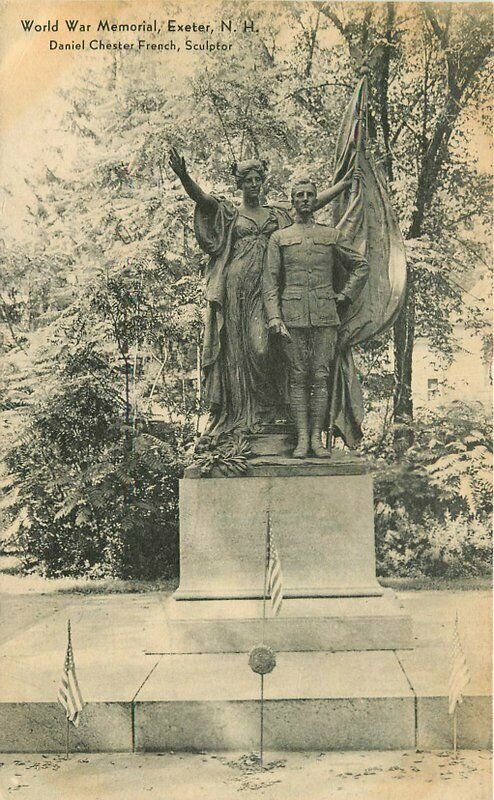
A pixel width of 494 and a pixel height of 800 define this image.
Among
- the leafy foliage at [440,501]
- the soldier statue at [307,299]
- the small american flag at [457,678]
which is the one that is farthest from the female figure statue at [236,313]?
the leafy foliage at [440,501]

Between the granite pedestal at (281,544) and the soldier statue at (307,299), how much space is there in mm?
302

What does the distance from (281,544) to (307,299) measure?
1.77 metres

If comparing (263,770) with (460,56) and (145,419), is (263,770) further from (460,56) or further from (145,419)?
(460,56)

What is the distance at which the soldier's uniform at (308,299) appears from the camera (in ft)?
22.8

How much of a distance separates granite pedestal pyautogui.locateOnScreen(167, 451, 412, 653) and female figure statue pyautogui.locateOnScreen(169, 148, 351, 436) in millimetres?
544

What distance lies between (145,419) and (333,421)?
234 inches

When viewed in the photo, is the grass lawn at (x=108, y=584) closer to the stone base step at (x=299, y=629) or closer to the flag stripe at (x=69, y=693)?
the stone base step at (x=299, y=629)

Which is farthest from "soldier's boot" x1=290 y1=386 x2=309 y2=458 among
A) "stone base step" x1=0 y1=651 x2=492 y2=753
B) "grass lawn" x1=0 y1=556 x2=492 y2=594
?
"grass lawn" x1=0 y1=556 x2=492 y2=594

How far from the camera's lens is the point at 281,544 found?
6.72 meters

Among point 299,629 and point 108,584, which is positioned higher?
point 299,629

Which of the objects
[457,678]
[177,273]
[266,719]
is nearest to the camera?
[457,678]

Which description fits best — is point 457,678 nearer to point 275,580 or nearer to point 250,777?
point 250,777

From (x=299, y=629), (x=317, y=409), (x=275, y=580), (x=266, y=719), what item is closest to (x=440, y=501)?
(x=317, y=409)

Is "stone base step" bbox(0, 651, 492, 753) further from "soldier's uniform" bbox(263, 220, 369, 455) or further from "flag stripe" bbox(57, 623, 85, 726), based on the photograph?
"soldier's uniform" bbox(263, 220, 369, 455)
